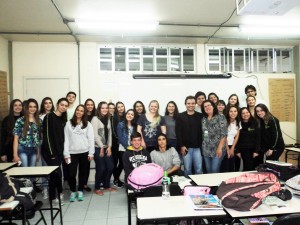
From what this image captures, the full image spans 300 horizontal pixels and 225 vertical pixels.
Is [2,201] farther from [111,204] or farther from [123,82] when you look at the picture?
[123,82]

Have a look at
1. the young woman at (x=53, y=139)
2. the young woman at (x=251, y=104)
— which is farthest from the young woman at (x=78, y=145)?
the young woman at (x=251, y=104)

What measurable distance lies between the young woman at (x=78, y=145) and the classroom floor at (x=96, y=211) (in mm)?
216

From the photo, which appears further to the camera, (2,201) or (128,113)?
(128,113)

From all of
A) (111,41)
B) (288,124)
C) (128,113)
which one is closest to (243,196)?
(128,113)

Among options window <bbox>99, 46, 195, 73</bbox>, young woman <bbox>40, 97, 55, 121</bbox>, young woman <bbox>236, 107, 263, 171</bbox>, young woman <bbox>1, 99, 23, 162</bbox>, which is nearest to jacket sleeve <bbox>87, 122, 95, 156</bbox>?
young woman <bbox>40, 97, 55, 121</bbox>

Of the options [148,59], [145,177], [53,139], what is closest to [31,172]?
[53,139]

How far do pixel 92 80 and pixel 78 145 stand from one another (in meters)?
2.00

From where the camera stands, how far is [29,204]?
2275 mm

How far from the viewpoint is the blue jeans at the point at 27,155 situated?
3.73 m

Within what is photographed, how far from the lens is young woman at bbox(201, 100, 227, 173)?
12.6 feet

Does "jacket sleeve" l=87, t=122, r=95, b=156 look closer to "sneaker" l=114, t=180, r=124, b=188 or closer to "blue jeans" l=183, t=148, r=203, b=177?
"sneaker" l=114, t=180, r=124, b=188

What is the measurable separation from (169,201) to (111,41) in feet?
13.9

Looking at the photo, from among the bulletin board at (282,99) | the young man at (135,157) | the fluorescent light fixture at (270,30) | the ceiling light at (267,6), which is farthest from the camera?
the bulletin board at (282,99)

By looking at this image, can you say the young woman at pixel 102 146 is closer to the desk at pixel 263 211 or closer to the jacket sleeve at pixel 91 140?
the jacket sleeve at pixel 91 140
